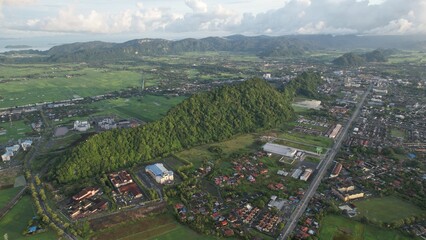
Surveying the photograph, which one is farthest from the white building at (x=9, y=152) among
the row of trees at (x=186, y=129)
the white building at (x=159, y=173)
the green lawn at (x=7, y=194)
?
the white building at (x=159, y=173)

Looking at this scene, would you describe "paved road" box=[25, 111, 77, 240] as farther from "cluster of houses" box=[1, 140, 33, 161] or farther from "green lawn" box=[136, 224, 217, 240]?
"green lawn" box=[136, 224, 217, 240]

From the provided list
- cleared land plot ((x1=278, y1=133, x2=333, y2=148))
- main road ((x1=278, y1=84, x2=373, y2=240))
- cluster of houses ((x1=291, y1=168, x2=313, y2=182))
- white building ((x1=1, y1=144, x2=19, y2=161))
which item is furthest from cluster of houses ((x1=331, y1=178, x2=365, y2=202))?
white building ((x1=1, y1=144, x2=19, y2=161))

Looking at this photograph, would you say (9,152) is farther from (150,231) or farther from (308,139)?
(308,139)

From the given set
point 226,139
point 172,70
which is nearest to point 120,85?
point 172,70

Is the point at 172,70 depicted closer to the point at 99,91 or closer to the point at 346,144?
the point at 99,91

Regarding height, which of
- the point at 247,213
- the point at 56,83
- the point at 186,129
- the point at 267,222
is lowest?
the point at 56,83

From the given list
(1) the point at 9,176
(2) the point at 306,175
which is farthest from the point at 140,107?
(2) the point at 306,175
